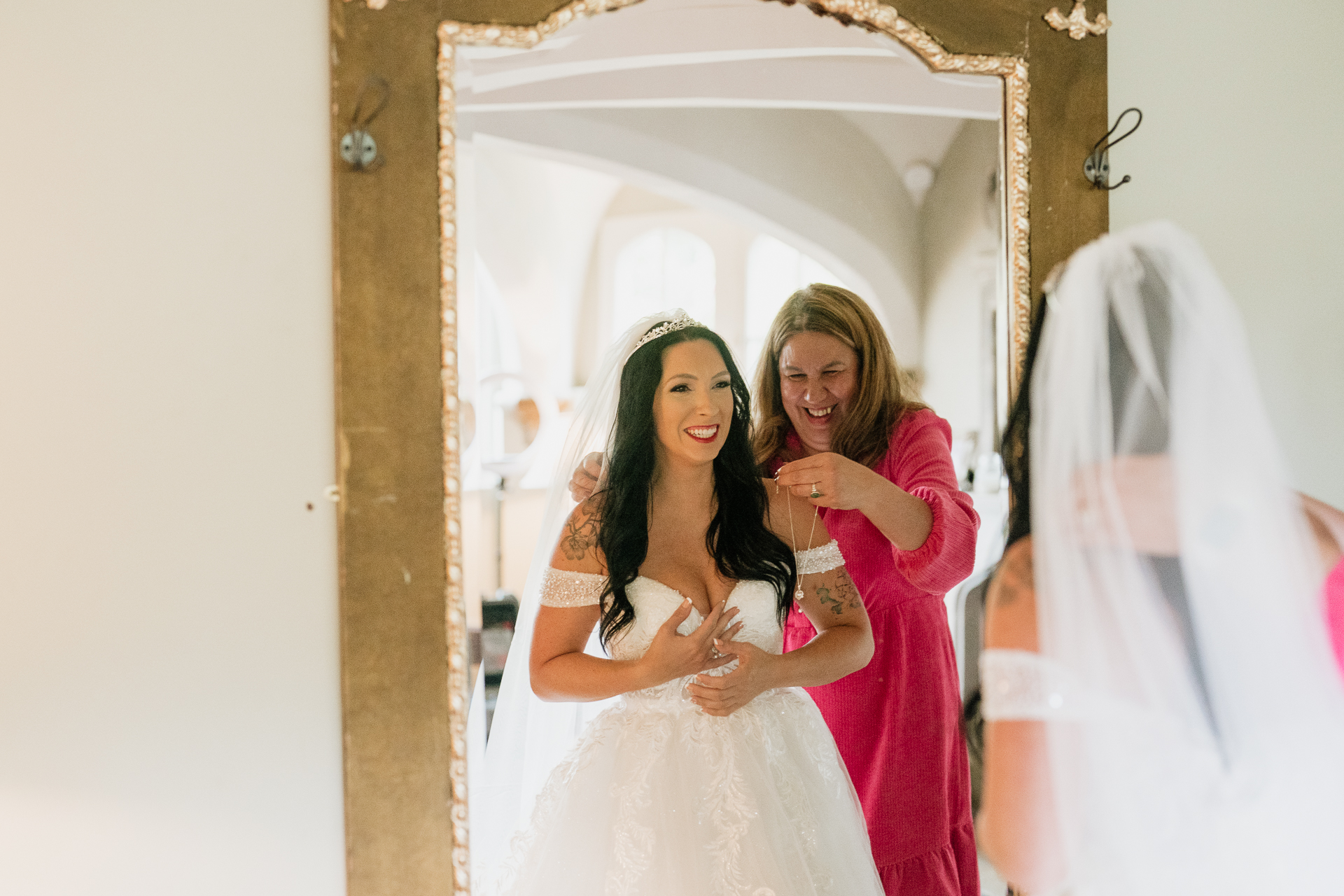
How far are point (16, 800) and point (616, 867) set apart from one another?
965 mm

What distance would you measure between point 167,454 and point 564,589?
2.20 feet

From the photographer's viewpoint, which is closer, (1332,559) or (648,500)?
(1332,559)

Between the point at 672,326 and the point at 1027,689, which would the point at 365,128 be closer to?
the point at 672,326

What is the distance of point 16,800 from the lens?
4.73 ft

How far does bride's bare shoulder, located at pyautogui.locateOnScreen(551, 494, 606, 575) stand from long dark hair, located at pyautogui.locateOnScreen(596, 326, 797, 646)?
12 mm

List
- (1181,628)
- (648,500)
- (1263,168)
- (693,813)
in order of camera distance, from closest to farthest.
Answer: (1181,628), (693,813), (648,500), (1263,168)

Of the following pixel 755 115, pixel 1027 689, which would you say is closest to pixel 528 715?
pixel 1027 689

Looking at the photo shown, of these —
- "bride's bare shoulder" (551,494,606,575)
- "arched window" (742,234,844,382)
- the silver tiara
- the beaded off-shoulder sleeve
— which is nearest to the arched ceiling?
"arched window" (742,234,844,382)

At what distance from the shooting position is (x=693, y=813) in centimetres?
138

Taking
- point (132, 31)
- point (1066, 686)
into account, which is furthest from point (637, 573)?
point (132, 31)

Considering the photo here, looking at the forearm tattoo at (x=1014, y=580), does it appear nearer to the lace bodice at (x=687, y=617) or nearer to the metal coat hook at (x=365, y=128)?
the lace bodice at (x=687, y=617)

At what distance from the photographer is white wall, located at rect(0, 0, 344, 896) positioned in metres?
1.44

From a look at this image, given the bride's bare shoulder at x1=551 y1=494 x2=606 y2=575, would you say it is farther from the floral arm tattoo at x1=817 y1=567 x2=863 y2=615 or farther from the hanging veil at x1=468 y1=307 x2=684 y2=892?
the floral arm tattoo at x1=817 y1=567 x2=863 y2=615

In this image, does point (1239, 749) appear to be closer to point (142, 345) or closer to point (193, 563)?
point (193, 563)
